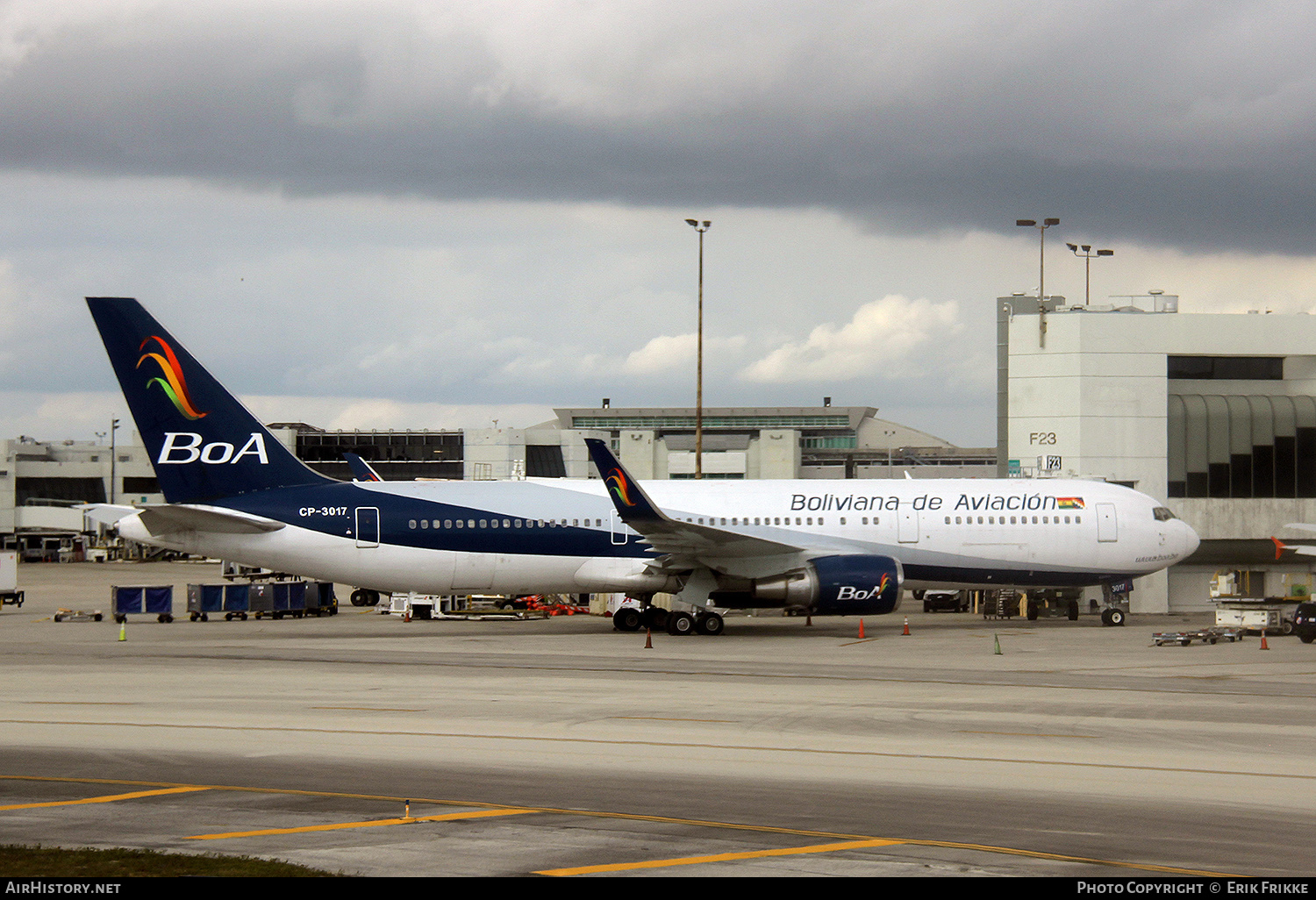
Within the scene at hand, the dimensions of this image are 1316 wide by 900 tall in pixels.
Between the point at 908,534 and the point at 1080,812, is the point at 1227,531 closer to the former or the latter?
the point at 908,534

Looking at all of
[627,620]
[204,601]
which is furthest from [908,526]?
[204,601]

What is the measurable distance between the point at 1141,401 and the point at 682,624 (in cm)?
2328

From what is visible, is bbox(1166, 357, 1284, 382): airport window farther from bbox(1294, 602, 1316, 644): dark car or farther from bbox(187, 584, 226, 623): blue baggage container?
bbox(187, 584, 226, 623): blue baggage container

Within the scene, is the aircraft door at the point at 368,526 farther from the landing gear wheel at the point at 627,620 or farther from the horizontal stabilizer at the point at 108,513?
the landing gear wheel at the point at 627,620

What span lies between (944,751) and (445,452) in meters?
99.5

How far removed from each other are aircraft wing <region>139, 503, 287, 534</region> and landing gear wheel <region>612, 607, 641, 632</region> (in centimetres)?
1073

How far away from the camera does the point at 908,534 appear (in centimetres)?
3969

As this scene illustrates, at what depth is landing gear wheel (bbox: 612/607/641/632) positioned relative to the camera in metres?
41.2

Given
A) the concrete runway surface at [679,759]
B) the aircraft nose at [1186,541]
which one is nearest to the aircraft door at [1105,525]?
the aircraft nose at [1186,541]

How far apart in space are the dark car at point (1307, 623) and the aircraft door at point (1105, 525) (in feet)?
20.4

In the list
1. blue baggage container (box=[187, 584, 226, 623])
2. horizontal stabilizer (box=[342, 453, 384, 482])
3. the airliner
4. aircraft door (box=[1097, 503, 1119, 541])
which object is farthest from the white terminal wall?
blue baggage container (box=[187, 584, 226, 623])

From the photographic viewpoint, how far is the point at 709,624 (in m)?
39.2

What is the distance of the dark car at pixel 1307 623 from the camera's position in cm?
3525
